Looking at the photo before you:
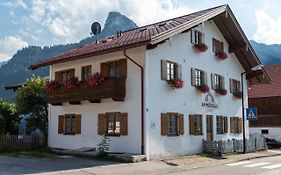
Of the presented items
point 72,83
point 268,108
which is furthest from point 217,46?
point 268,108

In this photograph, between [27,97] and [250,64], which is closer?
[27,97]

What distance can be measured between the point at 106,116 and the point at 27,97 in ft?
25.0

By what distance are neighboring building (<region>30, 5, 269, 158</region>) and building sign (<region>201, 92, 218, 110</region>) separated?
6 cm

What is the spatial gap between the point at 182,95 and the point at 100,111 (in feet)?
15.1

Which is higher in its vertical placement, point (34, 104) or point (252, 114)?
point (34, 104)

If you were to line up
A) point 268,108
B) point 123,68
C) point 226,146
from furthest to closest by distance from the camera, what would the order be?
1. point 268,108
2. point 226,146
3. point 123,68

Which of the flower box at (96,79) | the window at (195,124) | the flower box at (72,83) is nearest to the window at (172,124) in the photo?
the window at (195,124)

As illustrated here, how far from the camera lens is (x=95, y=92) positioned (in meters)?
21.0

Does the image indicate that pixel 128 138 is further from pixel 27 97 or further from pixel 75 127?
pixel 27 97

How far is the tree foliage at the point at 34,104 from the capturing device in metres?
27.2

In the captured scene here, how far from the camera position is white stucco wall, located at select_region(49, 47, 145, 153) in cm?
2070

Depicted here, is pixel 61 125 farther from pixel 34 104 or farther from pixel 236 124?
pixel 236 124

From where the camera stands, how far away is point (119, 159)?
19453 millimetres

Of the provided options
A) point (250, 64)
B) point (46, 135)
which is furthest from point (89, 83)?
point (250, 64)
